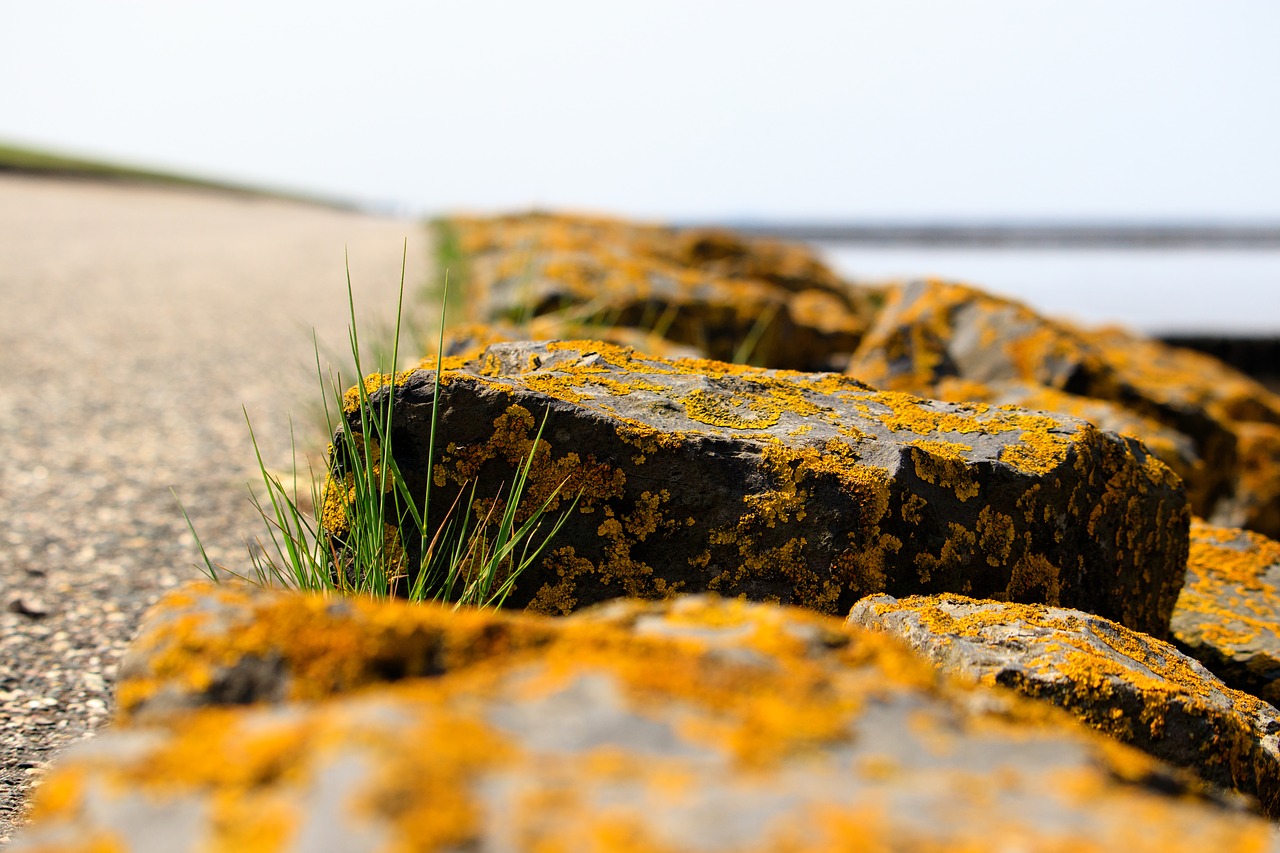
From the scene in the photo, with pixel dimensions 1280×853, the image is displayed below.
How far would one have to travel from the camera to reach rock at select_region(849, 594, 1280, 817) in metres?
1.82

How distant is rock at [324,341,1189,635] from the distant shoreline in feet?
119

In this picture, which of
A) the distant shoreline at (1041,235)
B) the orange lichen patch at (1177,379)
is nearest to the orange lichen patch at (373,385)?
the orange lichen patch at (1177,379)

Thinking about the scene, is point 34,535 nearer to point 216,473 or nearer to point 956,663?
point 216,473

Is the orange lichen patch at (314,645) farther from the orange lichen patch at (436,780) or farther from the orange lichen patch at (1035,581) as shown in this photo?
the orange lichen patch at (1035,581)

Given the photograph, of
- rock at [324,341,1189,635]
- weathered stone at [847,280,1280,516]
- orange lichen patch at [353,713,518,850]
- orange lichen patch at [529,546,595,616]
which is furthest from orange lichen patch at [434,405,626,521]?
weathered stone at [847,280,1280,516]

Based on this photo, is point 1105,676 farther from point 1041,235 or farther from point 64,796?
point 1041,235

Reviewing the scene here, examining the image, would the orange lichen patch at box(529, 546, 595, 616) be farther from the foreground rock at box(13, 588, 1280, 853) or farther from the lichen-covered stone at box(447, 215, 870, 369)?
the lichen-covered stone at box(447, 215, 870, 369)

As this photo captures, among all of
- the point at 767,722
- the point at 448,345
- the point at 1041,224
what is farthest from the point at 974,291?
the point at 1041,224

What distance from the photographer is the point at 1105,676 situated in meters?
1.85

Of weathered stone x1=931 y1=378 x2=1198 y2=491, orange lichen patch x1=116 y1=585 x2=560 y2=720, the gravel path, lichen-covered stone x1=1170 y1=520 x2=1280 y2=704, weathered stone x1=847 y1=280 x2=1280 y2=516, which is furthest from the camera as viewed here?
A: weathered stone x1=847 y1=280 x2=1280 y2=516

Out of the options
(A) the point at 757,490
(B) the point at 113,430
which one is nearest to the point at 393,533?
(A) the point at 757,490

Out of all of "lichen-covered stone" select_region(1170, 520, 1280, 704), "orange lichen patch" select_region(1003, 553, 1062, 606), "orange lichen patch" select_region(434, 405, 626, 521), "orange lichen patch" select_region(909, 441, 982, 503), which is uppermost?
"orange lichen patch" select_region(909, 441, 982, 503)

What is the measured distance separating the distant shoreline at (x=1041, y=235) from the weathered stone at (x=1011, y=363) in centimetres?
3353

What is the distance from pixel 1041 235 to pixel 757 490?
43.7m
